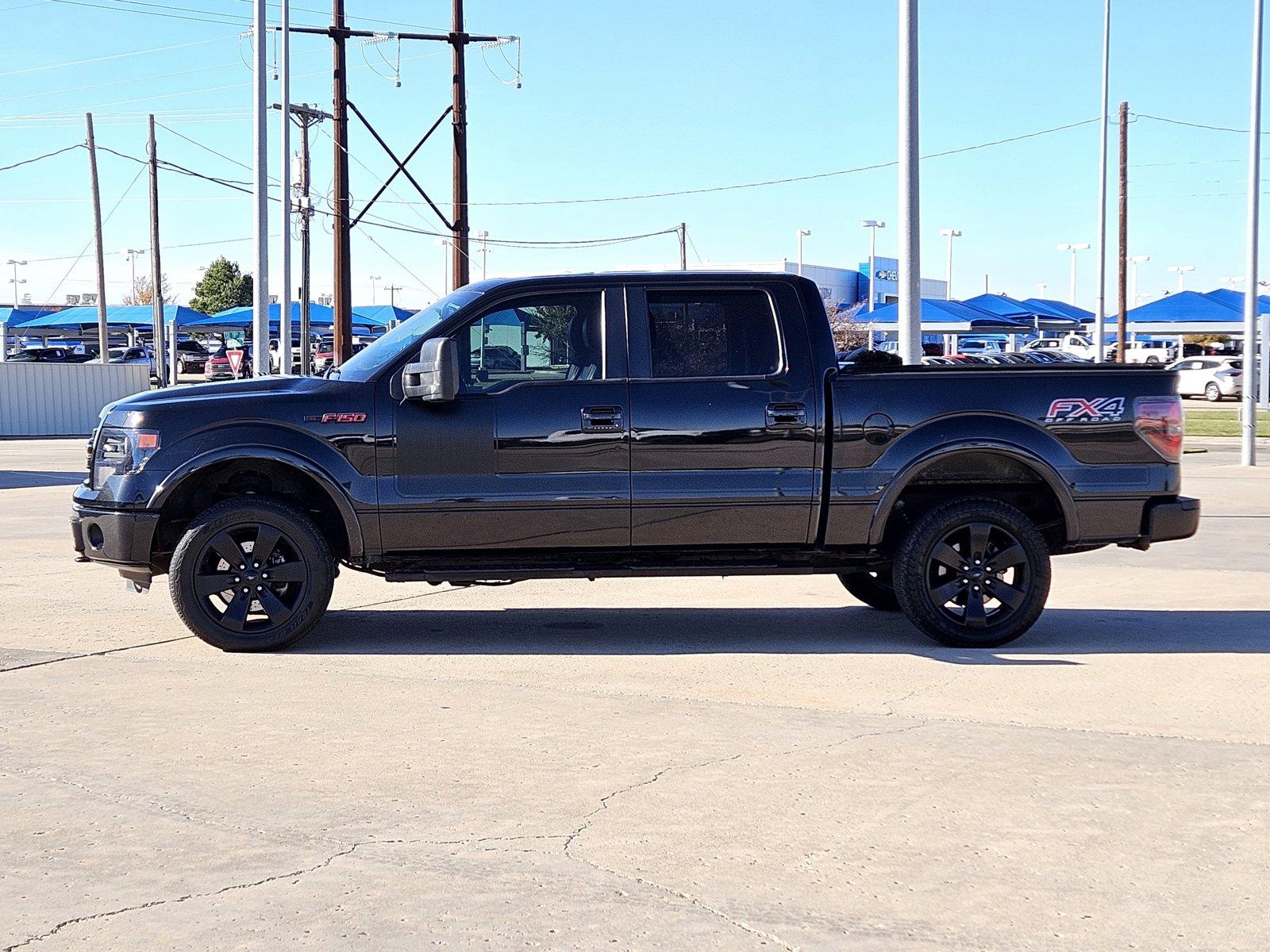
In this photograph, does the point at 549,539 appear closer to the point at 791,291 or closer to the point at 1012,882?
the point at 791,291

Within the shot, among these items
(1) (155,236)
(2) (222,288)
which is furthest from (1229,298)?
(2) (222,288)

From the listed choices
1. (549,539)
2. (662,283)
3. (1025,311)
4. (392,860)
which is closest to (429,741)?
(392,860)

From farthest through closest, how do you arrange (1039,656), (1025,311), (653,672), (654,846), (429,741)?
(1025,311), (1039,656), (653,672), (429,741), (654,846)

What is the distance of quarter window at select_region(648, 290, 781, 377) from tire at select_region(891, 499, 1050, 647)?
1.29 m

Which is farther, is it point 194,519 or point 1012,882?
point 194,519

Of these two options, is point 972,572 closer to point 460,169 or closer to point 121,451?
point 121,451

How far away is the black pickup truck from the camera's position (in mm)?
7965

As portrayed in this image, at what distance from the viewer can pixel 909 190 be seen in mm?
12344

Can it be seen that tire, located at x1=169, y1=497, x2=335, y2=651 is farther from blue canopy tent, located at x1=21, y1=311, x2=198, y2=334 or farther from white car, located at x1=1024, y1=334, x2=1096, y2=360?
white car, located at x1=1024, y1=334, x2=1096, y2=360

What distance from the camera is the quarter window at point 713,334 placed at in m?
8.15

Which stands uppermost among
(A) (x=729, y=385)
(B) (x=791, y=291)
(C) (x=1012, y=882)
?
(B) (x=791, y=291)

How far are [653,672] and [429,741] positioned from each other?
5.83 ft

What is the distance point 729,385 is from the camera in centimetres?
806

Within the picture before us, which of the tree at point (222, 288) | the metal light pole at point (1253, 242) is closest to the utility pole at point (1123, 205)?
the metal light pole at point (1253, 242)
